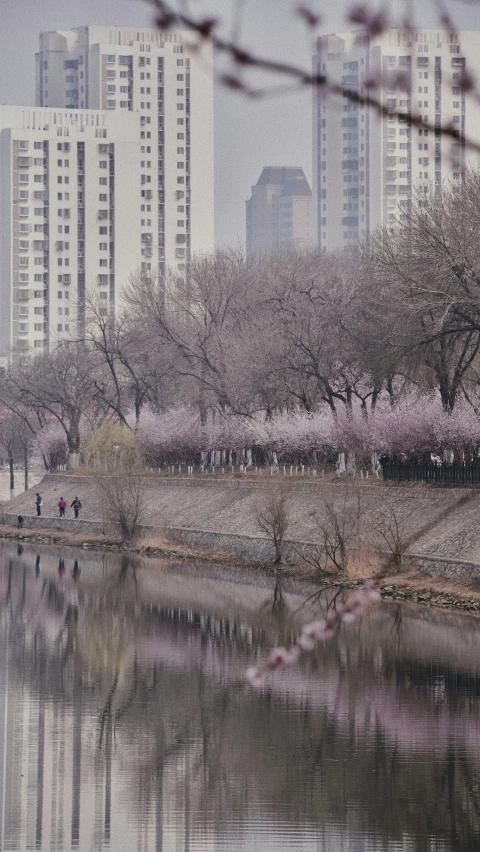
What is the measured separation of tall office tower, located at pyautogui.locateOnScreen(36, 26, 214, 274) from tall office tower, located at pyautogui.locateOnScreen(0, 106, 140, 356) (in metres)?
8.97

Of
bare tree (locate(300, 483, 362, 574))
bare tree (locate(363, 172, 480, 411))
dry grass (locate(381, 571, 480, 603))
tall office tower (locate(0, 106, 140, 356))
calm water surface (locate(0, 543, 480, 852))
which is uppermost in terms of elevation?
tall office tower (locate(0, 106, 140, 356))

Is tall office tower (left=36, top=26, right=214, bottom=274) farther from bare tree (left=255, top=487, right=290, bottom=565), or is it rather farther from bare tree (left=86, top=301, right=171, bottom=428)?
bare tree (left=255, top=487, right=290, bottom=565)

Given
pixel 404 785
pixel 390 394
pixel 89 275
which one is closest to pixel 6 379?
pixel 390 394

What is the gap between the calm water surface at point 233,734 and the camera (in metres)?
17.9

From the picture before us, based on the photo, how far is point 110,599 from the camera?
147 feet

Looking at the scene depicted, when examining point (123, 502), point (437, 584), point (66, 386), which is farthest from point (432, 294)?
point (66, 386)

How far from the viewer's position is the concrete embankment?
1709 inches

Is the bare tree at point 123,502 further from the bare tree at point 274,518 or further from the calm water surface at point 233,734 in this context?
the calm water surface at point 233,734

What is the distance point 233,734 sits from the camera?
23.5m

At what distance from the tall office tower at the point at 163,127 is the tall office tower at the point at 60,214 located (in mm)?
8971

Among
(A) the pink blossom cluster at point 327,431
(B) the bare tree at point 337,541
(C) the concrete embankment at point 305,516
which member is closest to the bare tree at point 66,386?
(A) the pink blossom cluster at point 327,431

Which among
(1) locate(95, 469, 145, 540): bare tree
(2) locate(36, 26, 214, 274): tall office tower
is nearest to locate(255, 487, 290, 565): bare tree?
(1) locate(95, 469, 145, 540): bare tree

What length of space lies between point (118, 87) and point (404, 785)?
6967 inches

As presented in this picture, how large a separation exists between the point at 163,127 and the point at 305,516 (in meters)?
139
